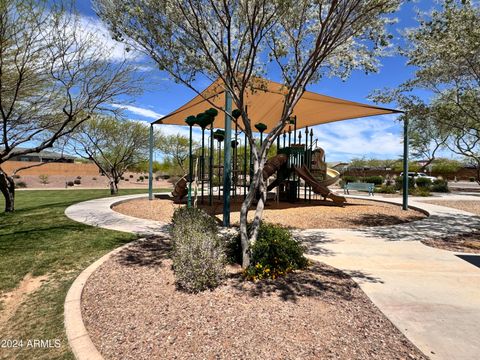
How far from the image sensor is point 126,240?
677cm

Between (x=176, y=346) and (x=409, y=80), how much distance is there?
374 inches

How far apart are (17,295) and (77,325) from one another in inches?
68.7

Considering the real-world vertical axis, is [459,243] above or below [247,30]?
below

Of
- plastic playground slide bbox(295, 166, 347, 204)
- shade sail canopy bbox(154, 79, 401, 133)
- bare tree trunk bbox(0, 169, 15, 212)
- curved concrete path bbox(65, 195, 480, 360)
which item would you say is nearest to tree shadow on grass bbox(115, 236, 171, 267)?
curved concrete path bbox(65, 195, 480, 360)

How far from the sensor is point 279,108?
13672mm

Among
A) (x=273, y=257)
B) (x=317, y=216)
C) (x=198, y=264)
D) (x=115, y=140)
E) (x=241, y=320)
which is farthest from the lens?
(x=115, y=140)

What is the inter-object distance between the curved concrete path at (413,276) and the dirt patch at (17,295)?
3058 millimetres

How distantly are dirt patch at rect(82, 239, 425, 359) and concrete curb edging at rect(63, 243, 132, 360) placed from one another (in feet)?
0.24

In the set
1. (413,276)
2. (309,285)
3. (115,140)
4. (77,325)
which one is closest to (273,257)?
(309,285)

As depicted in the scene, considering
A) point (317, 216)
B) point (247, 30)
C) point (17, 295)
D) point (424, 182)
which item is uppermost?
point (247, 30)

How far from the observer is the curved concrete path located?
2.88 m

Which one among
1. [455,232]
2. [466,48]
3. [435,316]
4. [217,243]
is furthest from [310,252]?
[466,48]

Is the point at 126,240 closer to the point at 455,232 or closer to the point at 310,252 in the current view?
the point at 310,252

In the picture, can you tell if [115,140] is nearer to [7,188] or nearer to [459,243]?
[7,188]
